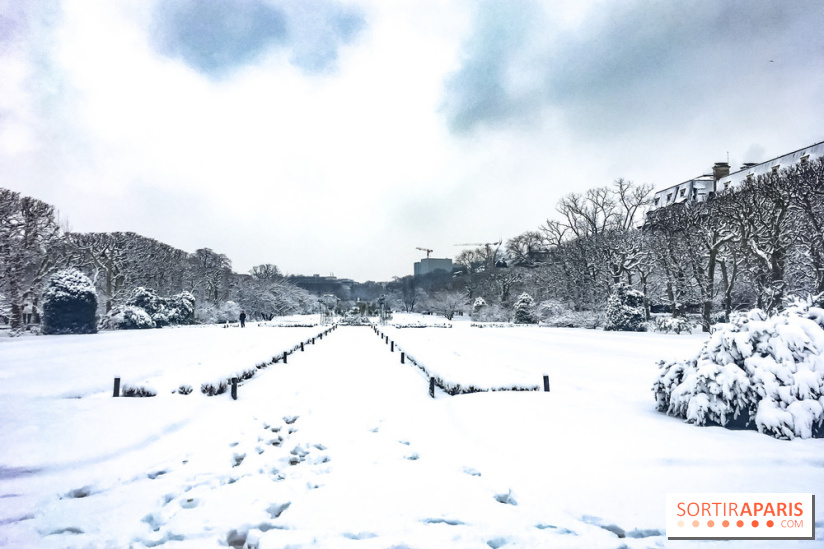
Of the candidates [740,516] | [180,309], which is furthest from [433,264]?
[740,516]

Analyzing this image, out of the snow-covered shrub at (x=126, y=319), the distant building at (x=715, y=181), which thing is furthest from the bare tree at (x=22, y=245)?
the distant building at (x=715, y=181)

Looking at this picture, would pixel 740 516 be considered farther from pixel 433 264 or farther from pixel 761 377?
pixel 433 264

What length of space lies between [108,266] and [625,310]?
44.1 metres

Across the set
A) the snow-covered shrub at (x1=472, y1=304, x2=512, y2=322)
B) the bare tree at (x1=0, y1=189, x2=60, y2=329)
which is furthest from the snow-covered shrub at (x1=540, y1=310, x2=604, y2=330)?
the bare tree at (x1=0, y1=189, x2=60, y2=329)

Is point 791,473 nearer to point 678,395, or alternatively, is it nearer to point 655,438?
point 655,438

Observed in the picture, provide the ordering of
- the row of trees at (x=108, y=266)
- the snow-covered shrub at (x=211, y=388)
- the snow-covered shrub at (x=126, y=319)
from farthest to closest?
1. the snow-covered shrub at (x=126, y=319)
2. the row of trees at (x=108, y=266)
3. the snow-covered shrub at (x=211, y=388)

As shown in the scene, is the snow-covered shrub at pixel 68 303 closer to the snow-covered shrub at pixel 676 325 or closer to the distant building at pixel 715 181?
the snow-covered shrub at pixel 676 325

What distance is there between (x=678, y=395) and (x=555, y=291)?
42.9 m

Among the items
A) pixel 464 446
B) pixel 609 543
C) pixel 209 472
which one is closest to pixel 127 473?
pixel 209 472

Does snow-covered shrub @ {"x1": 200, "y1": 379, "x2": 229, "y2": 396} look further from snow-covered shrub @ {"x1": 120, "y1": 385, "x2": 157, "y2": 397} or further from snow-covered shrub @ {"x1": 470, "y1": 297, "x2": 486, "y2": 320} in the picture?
snow-covered shrub @ {"x1": 470, "y1": 297, "x2": 486, "y2": 320}

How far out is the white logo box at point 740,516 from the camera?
4074mm

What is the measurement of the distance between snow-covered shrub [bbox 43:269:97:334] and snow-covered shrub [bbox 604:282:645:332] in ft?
119

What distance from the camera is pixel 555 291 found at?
48531mm

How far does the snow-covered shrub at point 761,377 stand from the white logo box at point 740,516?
218 centimetres
